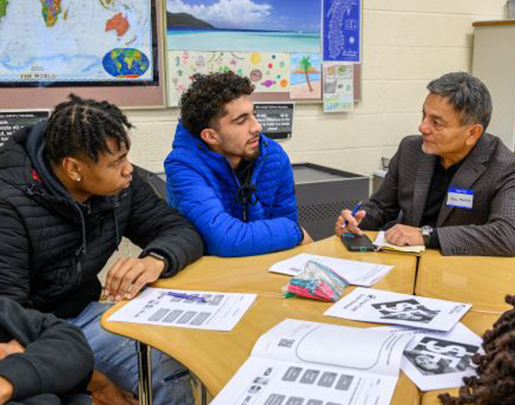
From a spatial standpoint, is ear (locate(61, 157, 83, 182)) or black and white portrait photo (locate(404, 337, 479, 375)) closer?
black and white portrait photo (locate(404, 337, 479, 375))

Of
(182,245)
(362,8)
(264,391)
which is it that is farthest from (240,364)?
(362,8)

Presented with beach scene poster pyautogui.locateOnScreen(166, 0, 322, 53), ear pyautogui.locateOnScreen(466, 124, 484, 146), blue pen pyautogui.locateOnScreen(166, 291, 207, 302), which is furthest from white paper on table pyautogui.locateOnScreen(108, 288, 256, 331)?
beach scene poster pyautogui.locateOnScreen(166, 0, 322, 53)

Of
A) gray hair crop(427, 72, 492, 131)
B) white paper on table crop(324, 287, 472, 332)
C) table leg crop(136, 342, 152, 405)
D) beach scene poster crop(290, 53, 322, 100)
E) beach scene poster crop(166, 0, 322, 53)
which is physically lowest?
table leg crop(136, 342, 152, 405)

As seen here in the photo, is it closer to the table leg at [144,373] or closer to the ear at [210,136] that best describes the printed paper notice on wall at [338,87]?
the ear at [210,136]

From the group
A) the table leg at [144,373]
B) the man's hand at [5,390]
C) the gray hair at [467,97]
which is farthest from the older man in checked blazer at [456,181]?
the man's hand at [5,390]

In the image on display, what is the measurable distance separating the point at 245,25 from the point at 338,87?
0.72 m

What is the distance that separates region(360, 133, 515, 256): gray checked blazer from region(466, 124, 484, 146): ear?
20 millimetres

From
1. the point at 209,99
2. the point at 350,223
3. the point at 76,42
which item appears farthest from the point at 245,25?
the point at 350,223

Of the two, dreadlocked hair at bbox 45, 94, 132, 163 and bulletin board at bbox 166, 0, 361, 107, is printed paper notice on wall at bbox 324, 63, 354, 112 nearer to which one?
bulletin board at bbox 166, 0, 361, 107

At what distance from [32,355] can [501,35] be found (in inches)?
135

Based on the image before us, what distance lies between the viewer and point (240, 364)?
3.42 feet

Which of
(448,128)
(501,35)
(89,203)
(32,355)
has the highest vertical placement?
(501,35)

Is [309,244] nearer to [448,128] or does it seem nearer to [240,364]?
[448,128]

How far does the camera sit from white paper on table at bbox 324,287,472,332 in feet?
3.93
